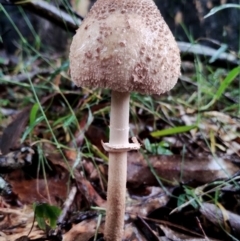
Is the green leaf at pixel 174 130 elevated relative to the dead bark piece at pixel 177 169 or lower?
elevated

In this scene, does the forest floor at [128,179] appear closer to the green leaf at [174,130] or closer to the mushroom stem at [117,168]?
the green leaf at [174,130]

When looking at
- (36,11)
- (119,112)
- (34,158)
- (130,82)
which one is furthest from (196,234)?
(36,11)

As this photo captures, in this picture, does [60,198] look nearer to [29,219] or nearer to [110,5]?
[29,219]

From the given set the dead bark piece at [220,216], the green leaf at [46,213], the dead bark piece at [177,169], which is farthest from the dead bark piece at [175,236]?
the green leaf at [46,213]

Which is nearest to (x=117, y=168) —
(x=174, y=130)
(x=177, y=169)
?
(x=177, y=169)

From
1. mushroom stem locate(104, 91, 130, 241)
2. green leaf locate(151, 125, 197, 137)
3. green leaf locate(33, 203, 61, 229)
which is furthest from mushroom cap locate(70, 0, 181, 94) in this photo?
green leaf locate(151, 125, 197, 137)

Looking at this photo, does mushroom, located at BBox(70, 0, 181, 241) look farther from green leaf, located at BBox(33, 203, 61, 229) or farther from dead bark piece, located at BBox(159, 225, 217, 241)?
dead bark piece, located at BBox(159, 225, 217, 241)

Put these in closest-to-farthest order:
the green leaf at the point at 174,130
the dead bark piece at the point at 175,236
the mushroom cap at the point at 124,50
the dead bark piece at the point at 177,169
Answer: the mushroom cap at the point at 124,50
the dead bark piece at the point at 175,236
the dead bark piece at the point at 177,169
the green leaf at the point at 174,130
